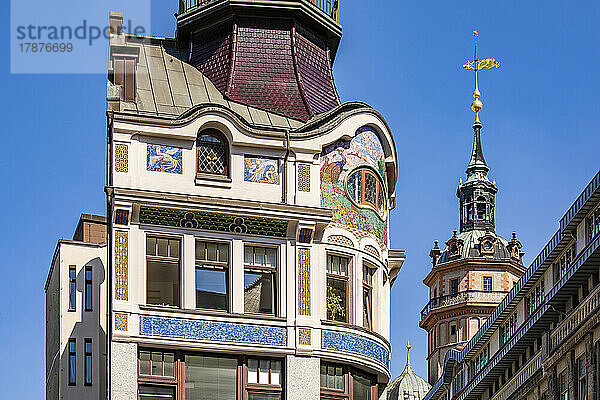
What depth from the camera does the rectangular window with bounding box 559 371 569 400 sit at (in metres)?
76.6

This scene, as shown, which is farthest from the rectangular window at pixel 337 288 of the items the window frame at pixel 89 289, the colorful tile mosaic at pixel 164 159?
the window frame at pixel 89 289

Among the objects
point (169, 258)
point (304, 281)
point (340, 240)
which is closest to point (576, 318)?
point (340, 240)

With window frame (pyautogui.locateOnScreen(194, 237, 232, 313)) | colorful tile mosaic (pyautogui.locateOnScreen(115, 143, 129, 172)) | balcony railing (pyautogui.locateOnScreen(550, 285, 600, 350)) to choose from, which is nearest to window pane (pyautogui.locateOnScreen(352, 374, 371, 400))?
window frame (pyautogui.locateOnScreen(194, 237, 232, 313))

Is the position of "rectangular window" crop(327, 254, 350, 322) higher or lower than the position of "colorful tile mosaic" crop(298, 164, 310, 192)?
lower

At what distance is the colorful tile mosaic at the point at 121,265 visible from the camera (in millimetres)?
50938

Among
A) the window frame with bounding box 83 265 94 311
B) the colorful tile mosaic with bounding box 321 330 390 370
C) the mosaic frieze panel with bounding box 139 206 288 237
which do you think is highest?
the mosaic frieze panel with bounding box 139 206 288 237

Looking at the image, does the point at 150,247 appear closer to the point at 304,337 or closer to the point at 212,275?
the point at 212,275

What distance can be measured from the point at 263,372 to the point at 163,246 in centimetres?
503

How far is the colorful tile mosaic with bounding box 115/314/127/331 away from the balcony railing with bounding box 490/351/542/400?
3595 centimetres

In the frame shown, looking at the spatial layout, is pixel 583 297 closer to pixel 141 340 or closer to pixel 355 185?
pixel 355 185

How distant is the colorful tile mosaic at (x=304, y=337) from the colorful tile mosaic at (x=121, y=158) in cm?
744

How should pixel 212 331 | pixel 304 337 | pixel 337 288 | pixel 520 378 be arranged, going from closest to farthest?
pixel 212 331 → pixel 304 337 → pixel 337 288 → pixel 520 378

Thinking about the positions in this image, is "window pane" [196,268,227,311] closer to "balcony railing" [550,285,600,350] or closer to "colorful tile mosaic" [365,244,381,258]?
"colorful tile mosaic" [365,244,381,258]

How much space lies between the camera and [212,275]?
172 feet
